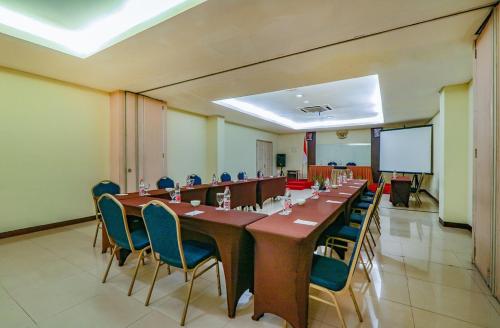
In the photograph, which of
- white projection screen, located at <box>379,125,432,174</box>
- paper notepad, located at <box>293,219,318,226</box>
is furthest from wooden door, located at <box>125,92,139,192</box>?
white projection screen, located at <box>379,125,432,174</box>

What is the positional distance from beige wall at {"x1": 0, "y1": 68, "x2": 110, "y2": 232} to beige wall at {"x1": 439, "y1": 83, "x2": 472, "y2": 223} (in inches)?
281

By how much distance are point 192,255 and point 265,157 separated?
977 centimetres

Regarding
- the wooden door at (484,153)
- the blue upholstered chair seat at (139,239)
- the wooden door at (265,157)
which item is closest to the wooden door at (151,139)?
the blue upholstered chair seat at (139,239)

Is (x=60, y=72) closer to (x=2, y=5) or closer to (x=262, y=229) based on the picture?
(x=2, y=5)

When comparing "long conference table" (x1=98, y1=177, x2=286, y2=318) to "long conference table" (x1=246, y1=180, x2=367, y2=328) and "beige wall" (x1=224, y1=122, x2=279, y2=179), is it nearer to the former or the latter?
"long conference table" (x1=246, y1=180, x2=367, y2=328)

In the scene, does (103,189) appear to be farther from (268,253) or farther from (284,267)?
(284,267)

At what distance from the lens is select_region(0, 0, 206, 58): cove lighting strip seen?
2506mm

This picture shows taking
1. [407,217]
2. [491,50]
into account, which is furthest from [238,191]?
[491,50]

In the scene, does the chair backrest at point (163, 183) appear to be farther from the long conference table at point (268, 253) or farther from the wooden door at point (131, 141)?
the long conference table at point (268, 253)

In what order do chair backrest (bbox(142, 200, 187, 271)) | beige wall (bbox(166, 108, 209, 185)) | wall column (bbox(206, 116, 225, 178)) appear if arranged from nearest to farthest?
chair backrest (bbox(142, 200, 187, 271)) → beige wall (bbox(166, 108, 209, 185)) → wall column (bbox(206, 116, 225, 178))

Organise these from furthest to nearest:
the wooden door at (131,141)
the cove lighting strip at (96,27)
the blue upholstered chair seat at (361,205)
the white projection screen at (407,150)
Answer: the white projection screen at (407,150)
the wooden door at (131,141)
the blue upholstered chair seat at (361,205)
the cove lighting strip at (96,27)

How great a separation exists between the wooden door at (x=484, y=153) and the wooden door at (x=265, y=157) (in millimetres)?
8438

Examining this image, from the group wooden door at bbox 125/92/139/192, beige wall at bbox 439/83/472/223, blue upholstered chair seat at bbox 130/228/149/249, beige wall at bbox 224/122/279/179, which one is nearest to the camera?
blue upholstered chair seat at bbox 130/228/149/249

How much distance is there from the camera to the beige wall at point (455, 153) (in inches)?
166
